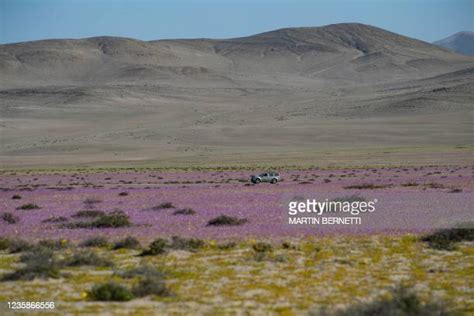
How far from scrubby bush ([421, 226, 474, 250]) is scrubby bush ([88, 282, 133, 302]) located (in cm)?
764

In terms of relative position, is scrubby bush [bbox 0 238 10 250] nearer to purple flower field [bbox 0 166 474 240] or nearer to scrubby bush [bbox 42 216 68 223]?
purple flower field [bbox 0 166 474 240]

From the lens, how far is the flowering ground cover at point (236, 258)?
36.1 ft

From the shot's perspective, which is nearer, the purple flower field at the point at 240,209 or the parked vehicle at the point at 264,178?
the purple flower field at the point at 240,209

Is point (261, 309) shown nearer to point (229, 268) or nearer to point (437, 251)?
point (229, 268)

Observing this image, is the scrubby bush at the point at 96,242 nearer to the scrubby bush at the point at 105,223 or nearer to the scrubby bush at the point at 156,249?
the scrubby bush at the point at 156,249

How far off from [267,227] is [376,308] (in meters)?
10.3

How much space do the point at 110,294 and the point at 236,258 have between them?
13.3 feet

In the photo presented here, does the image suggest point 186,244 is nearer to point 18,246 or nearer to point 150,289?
point 18,246

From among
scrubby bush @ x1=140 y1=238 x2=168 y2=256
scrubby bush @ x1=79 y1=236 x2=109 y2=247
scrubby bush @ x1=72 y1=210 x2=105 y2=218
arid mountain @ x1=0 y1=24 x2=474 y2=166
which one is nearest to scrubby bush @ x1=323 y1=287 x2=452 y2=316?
scrubby bush @ x1=140 y1=238 x2=168 y2=256

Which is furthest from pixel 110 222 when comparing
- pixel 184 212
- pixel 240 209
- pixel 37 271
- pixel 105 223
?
pixel 37 271

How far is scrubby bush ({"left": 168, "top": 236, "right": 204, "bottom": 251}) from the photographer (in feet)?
51.6

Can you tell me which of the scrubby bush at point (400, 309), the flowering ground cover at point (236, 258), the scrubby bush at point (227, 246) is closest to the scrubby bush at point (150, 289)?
the flowering ground cover at point (236, 258)

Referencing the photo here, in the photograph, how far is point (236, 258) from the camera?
47.7 ft

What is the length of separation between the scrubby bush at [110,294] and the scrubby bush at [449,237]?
25.1ft
